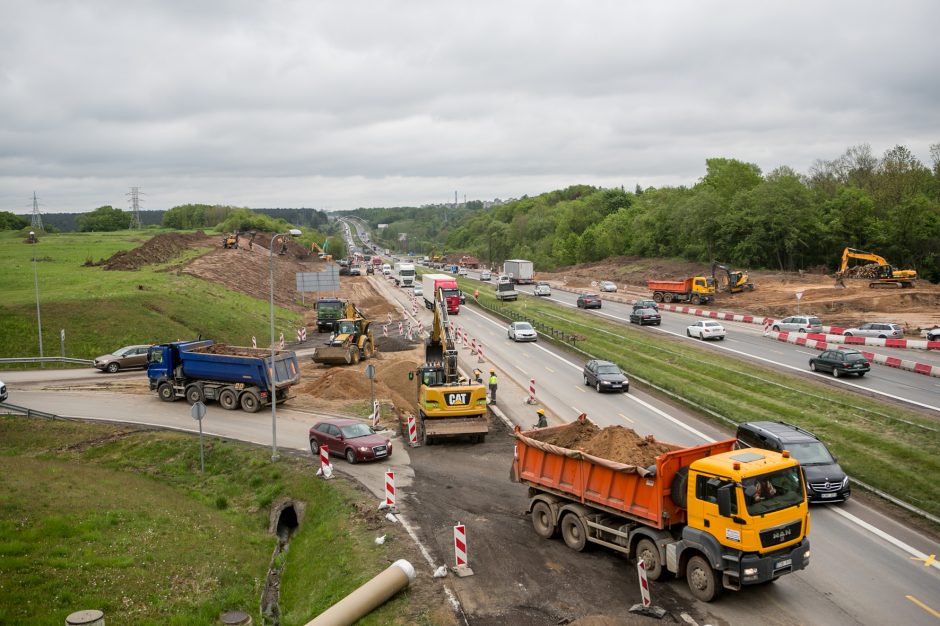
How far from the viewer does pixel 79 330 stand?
Answer: 47250 millimetres

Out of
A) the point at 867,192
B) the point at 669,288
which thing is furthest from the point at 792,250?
the point at 669,288

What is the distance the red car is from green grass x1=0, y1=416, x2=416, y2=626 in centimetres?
111

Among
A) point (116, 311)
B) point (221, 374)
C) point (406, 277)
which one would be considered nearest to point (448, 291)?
point (116, 311)

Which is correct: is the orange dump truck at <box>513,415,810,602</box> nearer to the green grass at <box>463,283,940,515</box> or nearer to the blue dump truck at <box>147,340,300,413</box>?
the green grass at <box>463,283,940,515</box>

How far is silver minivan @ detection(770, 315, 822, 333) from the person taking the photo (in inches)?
1964

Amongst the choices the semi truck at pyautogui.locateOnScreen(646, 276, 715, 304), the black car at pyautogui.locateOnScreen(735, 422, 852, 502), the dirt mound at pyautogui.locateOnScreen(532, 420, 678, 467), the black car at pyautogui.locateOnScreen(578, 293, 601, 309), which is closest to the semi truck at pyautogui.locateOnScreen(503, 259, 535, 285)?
the black car at pyautogui.locateOnScreen(578, 293, 601, 309)

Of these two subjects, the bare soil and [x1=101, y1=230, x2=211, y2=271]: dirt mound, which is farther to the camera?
[x1=101, y1=230, x2=211, y2=271]: dirt mound

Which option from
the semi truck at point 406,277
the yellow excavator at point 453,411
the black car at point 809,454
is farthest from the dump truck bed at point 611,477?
the semi truck at point 406,277

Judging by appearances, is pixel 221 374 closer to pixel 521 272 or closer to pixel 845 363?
pixel 845 363

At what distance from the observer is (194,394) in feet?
110

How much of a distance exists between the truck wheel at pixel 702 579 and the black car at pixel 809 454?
5262mm

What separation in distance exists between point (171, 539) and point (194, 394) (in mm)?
17271

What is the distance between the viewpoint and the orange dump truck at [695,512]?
12.3 metres

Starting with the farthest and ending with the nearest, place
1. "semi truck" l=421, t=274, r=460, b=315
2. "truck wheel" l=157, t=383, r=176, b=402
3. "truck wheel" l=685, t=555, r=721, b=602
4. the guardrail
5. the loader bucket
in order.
→ "semi truck" l=421, t=274, r=460, b=315
the loader bucket
the guardrail
"truck wheel" l=157, t=383, r=176, b=402
"truck wheel" l=685, t=555, r=721, b=602
